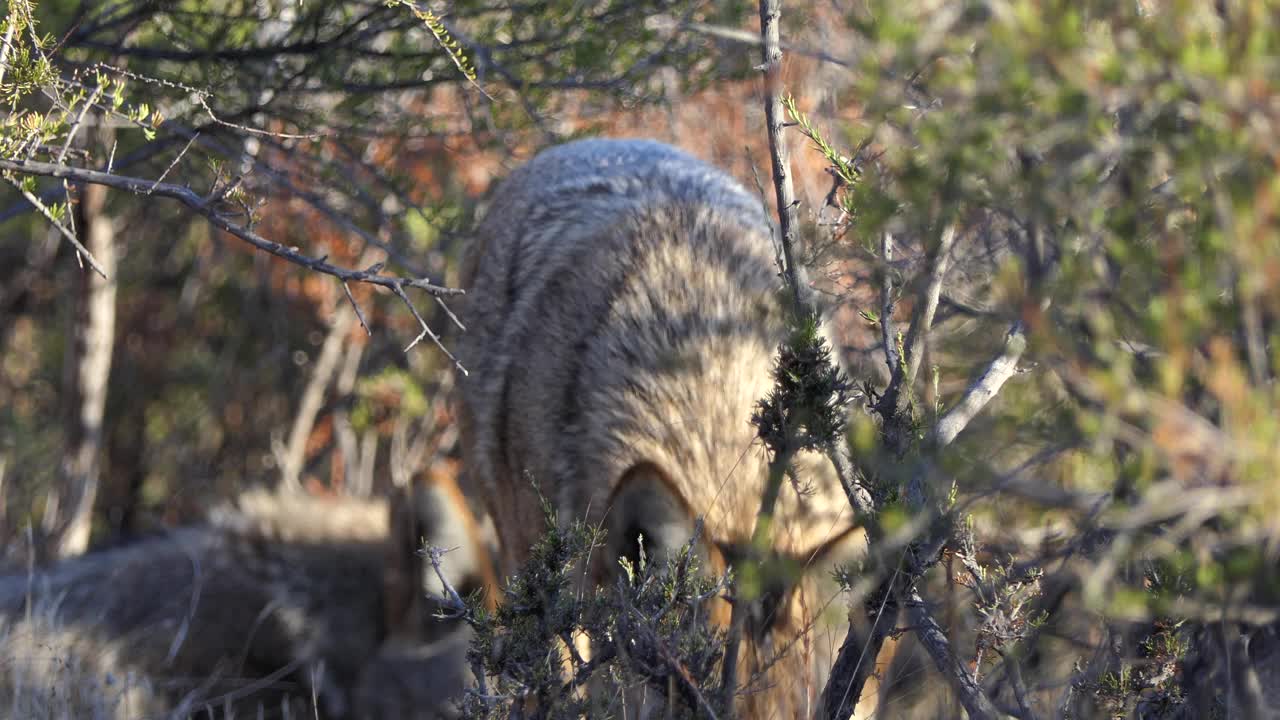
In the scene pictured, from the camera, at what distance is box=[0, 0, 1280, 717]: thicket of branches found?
1.71 m

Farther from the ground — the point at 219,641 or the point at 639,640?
the point at 639,640

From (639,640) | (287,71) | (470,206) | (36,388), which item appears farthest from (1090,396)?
(36,388)

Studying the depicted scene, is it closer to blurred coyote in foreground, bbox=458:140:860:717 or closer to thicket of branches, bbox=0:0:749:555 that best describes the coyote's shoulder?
blurred coyote in foreground, bbox=458:140:860:717

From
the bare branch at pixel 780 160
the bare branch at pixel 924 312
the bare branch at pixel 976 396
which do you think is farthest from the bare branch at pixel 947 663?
the bare branch at pixel 780 160

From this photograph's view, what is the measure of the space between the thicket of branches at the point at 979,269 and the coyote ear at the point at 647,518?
209 millimetres

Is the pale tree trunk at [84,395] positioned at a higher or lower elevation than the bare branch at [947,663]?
higher

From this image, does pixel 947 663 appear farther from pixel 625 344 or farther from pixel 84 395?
pixel 84 395

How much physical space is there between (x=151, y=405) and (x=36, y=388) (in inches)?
46.7

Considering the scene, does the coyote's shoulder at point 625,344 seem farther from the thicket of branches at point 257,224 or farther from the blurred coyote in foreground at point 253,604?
the blurred coyote in foreground at point 253,604

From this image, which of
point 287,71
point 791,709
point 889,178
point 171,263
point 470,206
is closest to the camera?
point 889,178

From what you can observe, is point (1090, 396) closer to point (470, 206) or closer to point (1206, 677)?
point (1206, 677)

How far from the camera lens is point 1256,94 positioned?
5.36ft

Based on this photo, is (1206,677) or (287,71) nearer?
(1206,677)

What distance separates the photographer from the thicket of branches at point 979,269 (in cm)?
171
